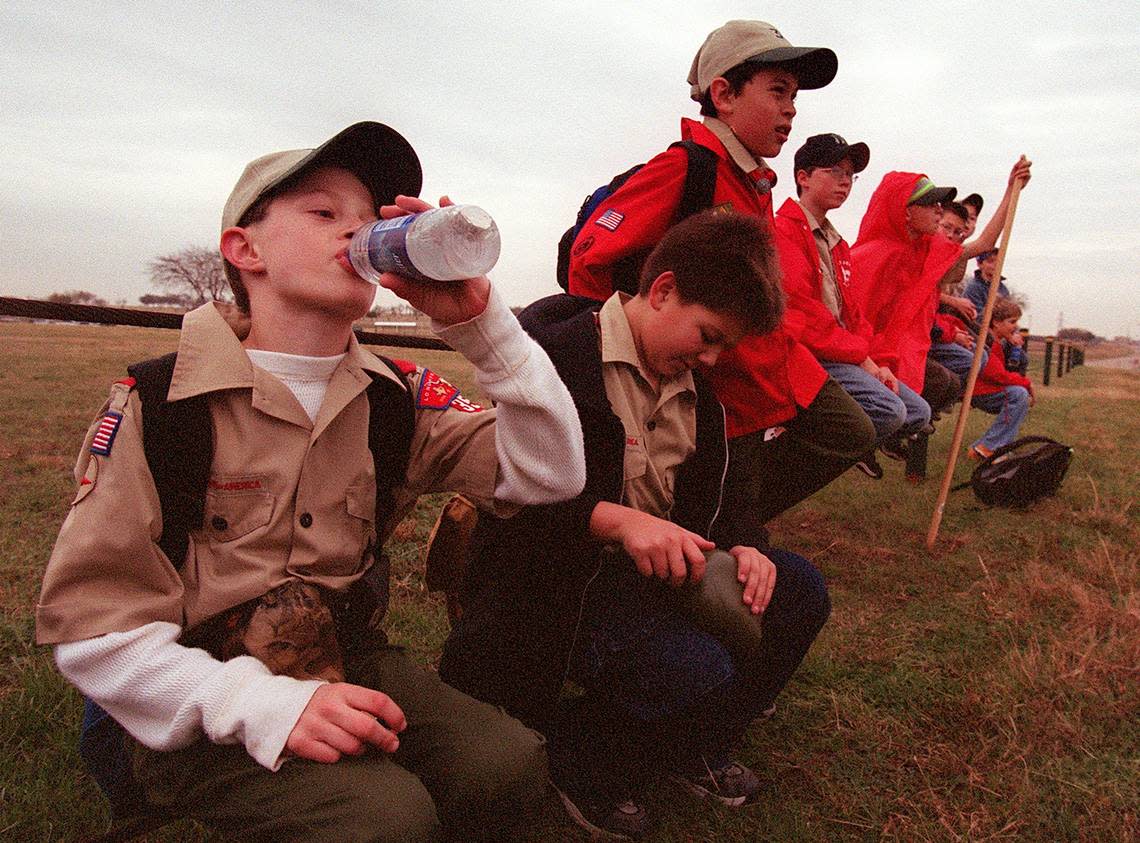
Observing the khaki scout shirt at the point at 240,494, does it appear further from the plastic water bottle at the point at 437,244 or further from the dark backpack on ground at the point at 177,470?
the plastic water bottle at the point at 437,244

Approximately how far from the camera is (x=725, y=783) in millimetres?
2291

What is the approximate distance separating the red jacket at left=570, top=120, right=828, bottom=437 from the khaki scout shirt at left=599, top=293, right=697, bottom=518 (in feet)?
1.77

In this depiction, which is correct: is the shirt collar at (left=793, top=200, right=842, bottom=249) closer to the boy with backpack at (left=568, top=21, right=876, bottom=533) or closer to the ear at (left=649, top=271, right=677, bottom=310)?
the boy with backpack at (left=568, top=21, right=876, bottom=533)

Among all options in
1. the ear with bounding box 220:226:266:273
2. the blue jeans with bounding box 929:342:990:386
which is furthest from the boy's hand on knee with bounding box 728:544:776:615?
the blue jeans with bounding box 929:342:990:386

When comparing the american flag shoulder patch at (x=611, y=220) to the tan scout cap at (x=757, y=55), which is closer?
the american flag shoulder patch at (x=611, y=220)

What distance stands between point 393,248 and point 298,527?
2.02ft

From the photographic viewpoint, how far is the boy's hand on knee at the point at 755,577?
2051mm

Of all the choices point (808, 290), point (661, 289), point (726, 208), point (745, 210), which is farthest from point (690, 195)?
point (808, 290)

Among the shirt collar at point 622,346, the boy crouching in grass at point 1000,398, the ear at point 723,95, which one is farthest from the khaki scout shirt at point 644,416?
the boy crouching in grass at point 1000,398

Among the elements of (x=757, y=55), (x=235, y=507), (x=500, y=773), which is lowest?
(x=500, y=773)

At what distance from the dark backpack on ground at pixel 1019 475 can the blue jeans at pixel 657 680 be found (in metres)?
4.03

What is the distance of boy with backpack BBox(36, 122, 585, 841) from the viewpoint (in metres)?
1.33

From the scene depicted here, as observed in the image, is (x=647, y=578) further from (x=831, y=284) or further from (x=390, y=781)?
(x=831, y=284)

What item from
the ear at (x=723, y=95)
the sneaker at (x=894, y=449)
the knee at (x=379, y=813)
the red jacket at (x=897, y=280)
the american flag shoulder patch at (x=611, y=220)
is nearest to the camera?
the knee at (x=379, y=813)
